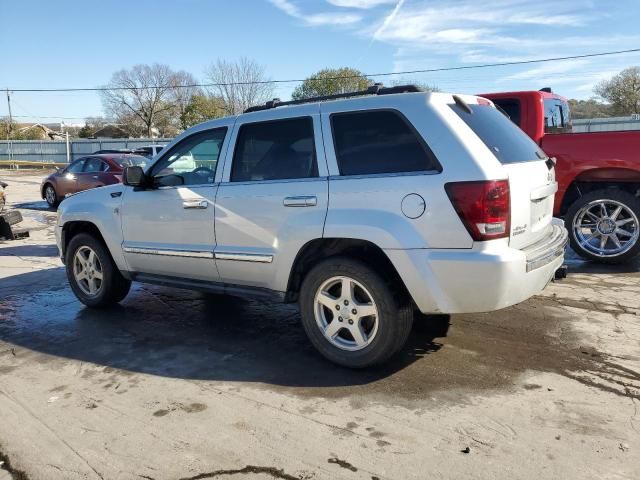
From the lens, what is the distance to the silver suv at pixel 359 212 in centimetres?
349

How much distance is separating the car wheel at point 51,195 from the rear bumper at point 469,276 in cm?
1514

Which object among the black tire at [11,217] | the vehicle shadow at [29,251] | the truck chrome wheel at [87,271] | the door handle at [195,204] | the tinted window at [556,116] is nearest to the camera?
the door handle at [195,204]

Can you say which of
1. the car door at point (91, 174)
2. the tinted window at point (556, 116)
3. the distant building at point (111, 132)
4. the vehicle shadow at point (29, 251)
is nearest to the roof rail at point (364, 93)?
the tinted window at point (556, 116)

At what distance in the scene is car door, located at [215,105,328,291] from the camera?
405 cm

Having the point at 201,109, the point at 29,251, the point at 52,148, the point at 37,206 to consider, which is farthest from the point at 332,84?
the point at 29,251

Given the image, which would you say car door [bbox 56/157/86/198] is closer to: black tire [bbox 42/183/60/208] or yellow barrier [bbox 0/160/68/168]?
black tire [bbox 42/183/60/208]

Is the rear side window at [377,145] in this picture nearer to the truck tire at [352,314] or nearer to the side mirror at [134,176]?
the truck tire at [352,314]

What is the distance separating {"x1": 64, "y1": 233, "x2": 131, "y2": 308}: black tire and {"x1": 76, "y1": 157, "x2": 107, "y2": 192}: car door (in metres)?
9.43

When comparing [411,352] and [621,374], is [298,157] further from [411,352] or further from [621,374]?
[621,374]

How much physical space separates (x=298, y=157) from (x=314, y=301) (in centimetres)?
113

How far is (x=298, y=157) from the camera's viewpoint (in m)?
4.23

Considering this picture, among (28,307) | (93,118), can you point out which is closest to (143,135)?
(93,118)

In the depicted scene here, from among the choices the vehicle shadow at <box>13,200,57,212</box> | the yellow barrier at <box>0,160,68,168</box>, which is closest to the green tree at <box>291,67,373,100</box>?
the yellow barrier at <box>0,160,68,168</box>

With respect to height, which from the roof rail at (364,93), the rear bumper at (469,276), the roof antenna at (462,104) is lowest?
the rear bumper at (469,276)
